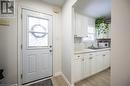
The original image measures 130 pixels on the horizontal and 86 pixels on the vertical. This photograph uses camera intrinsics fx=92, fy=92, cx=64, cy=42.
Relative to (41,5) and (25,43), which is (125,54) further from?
(41,5)

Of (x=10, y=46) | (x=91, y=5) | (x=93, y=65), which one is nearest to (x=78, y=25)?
(x=91, y=5)

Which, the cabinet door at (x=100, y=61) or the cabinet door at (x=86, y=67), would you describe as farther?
the cabinet door at (x=100, y=61)

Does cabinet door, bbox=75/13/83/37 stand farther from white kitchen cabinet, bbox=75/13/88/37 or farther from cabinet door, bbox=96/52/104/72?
cabinet door, bbox=96/52/104/72

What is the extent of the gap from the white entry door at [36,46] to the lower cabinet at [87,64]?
908 millimetres

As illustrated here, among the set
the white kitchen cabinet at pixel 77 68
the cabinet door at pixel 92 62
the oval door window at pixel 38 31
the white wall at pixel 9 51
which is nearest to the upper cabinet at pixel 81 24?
the cabinet door at pixel 92 62

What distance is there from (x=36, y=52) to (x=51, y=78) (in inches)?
38.1

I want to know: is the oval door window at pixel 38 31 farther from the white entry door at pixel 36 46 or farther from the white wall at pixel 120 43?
the white wall at pixel 120 43

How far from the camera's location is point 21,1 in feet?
8.00

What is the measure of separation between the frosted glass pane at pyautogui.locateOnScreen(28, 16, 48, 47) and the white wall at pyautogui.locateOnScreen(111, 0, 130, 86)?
2.17 meters

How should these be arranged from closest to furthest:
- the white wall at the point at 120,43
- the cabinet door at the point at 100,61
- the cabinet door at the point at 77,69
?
the white wall at the point at 120,43
the cabinet door at the point at 77,69
the cabinet door at the point at 100,61

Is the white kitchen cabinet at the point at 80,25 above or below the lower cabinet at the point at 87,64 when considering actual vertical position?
above

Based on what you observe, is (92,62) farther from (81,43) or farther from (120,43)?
(120,43)

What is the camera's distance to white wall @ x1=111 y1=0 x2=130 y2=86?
0.98 m

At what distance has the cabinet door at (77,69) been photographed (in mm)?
2470
